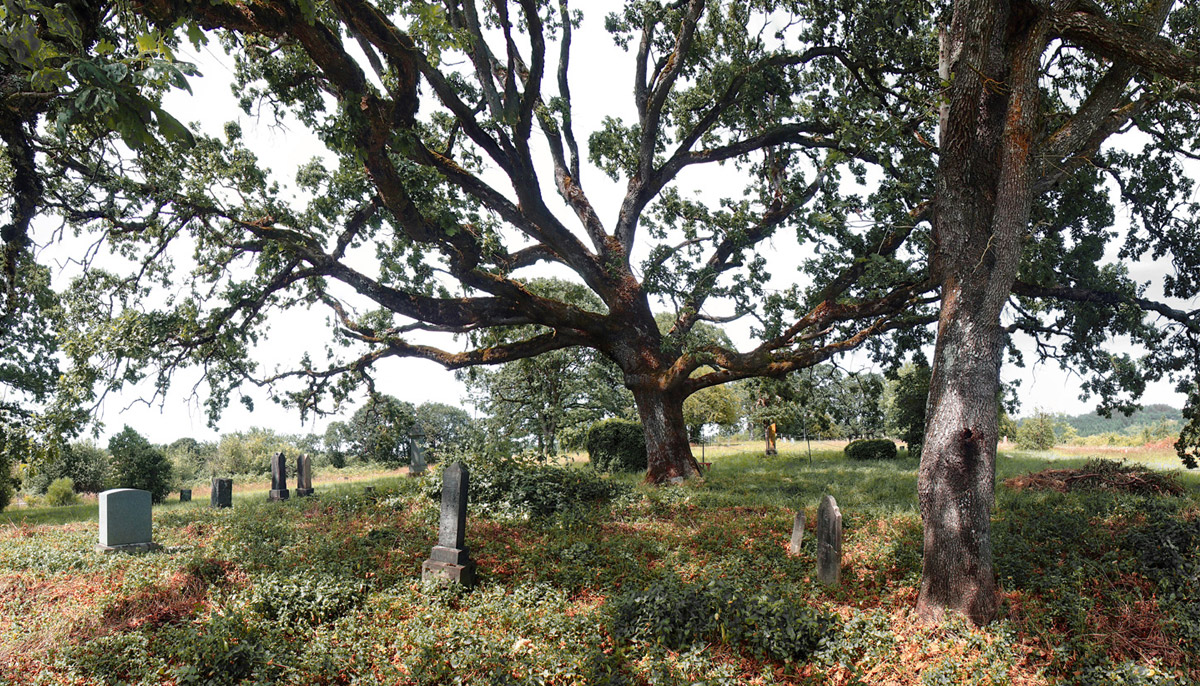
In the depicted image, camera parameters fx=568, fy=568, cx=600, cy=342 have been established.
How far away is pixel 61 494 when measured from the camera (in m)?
21.5

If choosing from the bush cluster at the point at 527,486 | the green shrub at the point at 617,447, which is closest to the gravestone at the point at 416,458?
the green shrub at the point at 617,447

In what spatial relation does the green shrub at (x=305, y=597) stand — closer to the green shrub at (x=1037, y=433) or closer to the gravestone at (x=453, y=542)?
the gravestone at (x=453, y=542)

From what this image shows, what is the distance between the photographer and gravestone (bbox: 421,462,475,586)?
24.7ft

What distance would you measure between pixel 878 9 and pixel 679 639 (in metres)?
11.4

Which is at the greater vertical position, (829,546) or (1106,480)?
(829,546)

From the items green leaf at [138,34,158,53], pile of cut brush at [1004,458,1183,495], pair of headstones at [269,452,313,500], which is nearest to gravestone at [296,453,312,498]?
pair of headstones at [269,452,313,500]

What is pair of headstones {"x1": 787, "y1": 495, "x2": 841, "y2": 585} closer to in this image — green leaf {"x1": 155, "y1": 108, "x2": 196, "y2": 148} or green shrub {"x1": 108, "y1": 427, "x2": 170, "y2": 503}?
green leaf {"x1": 155, "y1": 108, "x2": 196, "y2": 148}

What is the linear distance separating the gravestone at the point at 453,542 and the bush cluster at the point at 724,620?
93.4 inches

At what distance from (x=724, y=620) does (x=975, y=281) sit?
4.62m

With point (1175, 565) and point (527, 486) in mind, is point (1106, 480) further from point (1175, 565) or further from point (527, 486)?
point (527, 486)

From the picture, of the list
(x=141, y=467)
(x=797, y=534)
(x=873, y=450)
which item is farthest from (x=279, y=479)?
(x=873, y=450)

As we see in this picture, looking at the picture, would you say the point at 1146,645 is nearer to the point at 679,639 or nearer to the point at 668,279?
the point at 679,639

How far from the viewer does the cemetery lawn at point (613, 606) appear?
17.2ft

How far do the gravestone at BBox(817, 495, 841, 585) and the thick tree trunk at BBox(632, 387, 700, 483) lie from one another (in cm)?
608
